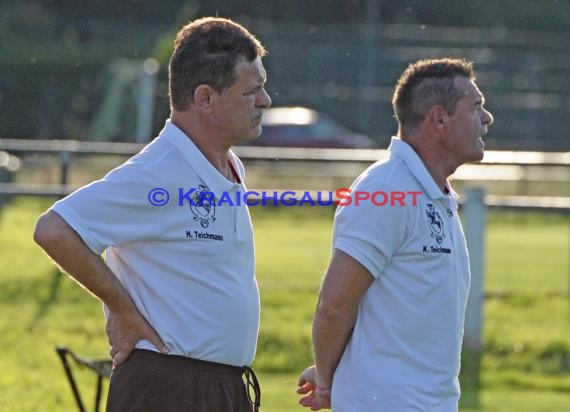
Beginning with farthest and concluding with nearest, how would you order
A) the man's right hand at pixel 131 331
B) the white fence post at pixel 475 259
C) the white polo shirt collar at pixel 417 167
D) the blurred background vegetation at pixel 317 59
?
the blurred background vegetation at pixel 317 59
the white fence post at pixel 475 259
the white polo shirt collar at pixel 417 167
the man's right hand at pixel 131 331

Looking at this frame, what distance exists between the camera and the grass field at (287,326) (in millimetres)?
9609

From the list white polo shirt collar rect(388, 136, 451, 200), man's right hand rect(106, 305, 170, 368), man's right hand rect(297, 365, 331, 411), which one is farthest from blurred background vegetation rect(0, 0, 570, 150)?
man's right hand rect(106, 305, 170, 368)

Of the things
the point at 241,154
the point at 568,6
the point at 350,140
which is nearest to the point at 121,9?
the point at 350,140

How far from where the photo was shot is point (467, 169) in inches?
1221

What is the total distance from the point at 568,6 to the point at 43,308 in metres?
26.6

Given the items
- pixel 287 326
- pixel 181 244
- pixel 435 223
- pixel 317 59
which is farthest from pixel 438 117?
pixel 317 59

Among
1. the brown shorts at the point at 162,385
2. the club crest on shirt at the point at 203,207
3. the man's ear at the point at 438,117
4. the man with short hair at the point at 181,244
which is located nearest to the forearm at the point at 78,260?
the man with short hair at the point at 181,244

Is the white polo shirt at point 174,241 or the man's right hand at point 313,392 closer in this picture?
the white polo shirt at point 174,241

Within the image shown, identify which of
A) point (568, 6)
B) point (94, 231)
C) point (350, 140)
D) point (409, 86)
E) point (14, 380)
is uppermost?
point (568, 6)

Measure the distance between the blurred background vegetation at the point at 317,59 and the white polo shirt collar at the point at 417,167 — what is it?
77.8 ft

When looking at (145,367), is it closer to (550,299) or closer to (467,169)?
(550,299)

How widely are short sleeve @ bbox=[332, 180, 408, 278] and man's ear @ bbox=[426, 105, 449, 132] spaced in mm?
290

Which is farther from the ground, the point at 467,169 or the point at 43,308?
the point at 467,169

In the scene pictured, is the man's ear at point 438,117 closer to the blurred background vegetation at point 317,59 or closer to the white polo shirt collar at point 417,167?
the white polo shirt collar at point 417,167
